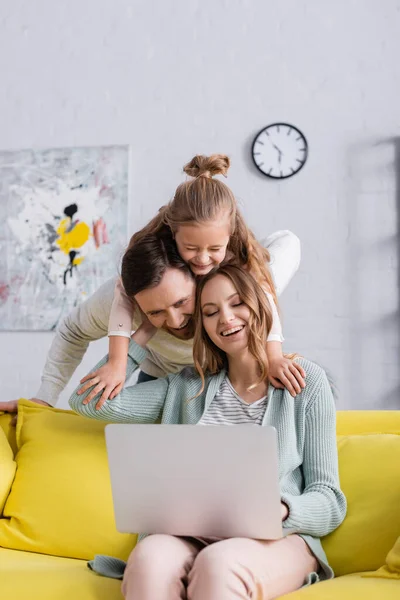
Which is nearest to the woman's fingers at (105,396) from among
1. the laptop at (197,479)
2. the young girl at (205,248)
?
the young girl at (205,248)

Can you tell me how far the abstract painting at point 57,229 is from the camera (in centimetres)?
380

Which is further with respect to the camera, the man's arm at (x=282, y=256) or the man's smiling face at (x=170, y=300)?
the man's arm at (x=282, y=256)

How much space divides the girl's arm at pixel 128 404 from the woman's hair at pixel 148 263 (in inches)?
10.3

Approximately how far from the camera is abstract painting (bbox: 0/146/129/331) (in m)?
3.80

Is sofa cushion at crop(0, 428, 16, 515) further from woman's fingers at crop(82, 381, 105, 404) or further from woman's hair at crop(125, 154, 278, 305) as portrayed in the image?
woman's hair at crop(125, 154, 278, 305)

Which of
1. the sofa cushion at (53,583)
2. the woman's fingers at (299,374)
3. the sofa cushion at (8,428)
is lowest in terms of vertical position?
the sofa cushion at (53,583)

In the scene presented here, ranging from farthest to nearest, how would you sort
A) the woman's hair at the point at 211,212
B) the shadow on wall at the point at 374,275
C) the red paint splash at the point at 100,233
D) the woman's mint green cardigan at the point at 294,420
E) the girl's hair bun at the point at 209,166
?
the red paint splash at the point at 100,233, the shadow on wall at the point at 374,275, the girl's hair bun at the point at 209,166, the woman's hair at the point at 211,212, the woman's mint green cardigan at the point at 294,420

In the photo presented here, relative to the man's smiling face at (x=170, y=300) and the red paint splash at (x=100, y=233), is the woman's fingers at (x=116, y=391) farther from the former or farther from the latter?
the red paint splash at (x=100, y=233)

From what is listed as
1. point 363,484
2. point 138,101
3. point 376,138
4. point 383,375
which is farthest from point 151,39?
point 363,484

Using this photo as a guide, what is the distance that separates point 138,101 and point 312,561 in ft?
8.98

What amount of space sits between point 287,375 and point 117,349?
0.47 meters

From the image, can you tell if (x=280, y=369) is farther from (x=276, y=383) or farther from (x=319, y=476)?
(x=319, y=476)

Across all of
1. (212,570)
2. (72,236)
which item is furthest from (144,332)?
(72,236)

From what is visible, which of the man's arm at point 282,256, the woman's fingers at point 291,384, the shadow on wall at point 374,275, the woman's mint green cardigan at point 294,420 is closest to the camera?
the woman's mint green cardigan at point 294,420
